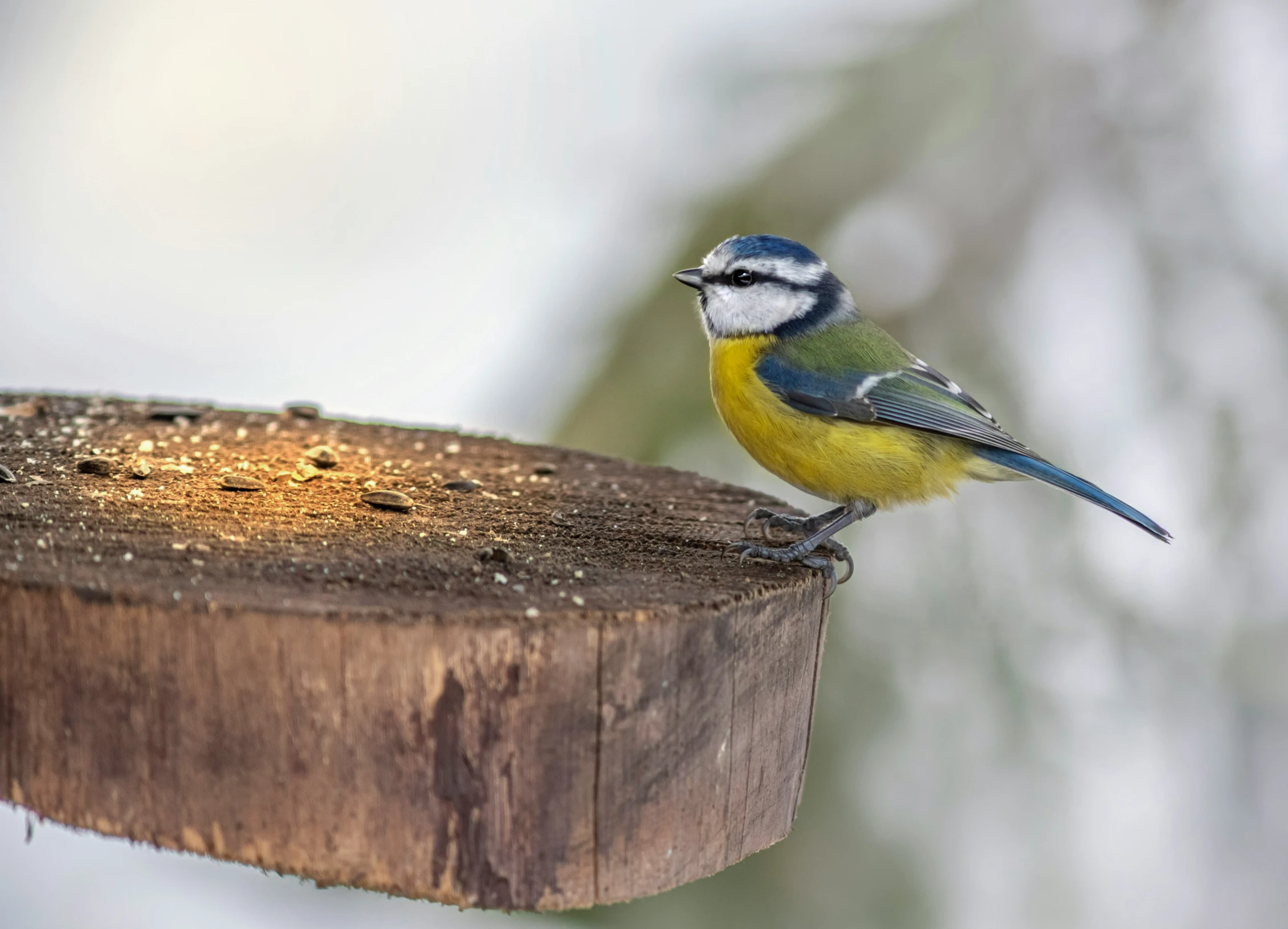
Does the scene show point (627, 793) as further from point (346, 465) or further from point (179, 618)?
point (346, 465)

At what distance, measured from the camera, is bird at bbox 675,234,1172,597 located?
2398 millimetres

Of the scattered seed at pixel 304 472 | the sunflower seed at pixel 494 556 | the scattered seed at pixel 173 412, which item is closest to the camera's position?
the sunflower seed at pixel 494 556

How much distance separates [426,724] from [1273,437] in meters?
2.43

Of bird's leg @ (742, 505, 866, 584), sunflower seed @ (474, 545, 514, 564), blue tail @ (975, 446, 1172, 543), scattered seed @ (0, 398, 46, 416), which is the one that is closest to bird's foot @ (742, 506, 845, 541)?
bird's leg @ (742, 505, 866, 584)

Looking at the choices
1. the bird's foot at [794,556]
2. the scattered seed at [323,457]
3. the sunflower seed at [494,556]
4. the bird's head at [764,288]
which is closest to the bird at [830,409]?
the bird's head at [764,288]

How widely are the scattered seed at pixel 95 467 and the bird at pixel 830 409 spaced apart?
114 centimetres

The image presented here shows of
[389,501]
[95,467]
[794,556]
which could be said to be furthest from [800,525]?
[95,467]

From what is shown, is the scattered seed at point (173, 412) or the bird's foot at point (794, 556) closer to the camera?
the bird's foot at point (794, 556)

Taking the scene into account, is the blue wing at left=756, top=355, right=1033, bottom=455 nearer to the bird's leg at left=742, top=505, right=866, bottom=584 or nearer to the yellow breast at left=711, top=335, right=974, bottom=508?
the yellow breast at left=711, top=335, right=974, bottom=508

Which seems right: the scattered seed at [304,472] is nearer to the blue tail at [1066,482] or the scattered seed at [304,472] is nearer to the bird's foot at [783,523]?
the bird's foot at [783,523]

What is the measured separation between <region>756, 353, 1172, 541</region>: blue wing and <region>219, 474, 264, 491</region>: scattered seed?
3.23ft

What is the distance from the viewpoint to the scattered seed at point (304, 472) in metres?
2.26

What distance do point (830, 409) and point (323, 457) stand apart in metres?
1.00

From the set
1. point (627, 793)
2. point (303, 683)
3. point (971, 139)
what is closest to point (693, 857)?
point (627, 793)
